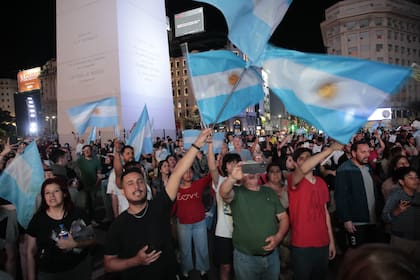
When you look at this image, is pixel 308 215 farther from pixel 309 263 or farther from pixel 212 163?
pixel 212 163

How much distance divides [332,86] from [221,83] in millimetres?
1477

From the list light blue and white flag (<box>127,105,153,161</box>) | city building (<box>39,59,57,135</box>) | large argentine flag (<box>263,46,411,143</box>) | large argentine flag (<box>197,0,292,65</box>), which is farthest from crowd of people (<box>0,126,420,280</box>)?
city building (<box>39,59,57,135</box>)

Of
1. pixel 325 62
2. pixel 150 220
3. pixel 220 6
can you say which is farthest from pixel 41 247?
pixel 325 62

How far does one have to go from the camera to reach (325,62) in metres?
3.35

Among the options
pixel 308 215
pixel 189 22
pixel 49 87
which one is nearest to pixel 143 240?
pixel 308 215

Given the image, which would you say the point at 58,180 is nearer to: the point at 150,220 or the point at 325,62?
the point at 150,220

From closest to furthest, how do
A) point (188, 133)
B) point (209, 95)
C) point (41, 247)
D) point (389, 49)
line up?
point (41, 247) → point (209, 95) → point (188, 133) → point (389, 49)

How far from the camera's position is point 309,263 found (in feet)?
10.9

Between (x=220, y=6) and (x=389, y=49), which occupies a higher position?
(x=389, y=49)

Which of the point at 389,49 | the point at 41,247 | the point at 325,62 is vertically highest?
the point at 389,49

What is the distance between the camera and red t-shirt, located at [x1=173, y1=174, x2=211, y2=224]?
15.0 feet

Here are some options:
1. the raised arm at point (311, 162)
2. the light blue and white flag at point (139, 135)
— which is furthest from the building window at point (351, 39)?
the raised arm at point (311, 162)

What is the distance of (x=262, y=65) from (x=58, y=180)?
274cm

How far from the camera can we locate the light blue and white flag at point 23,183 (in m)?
4.19
